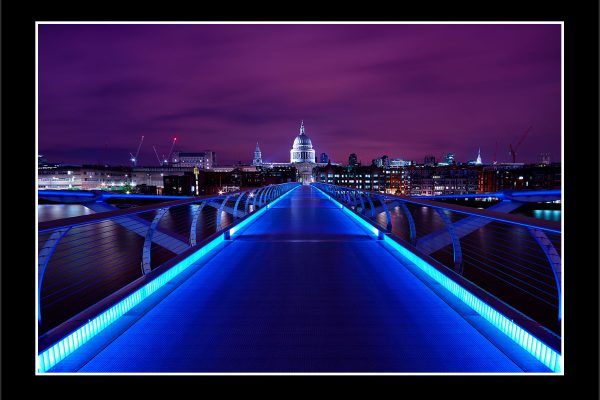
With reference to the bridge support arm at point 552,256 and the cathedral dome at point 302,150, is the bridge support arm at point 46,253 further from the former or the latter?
the cathedral dome at point 302,150

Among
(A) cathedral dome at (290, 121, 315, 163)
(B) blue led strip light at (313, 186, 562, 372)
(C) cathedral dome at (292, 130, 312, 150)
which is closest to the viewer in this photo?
(B) blue led strip light at (313, 186, 562, 372)

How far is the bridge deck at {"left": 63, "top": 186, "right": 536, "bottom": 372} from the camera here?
235cm

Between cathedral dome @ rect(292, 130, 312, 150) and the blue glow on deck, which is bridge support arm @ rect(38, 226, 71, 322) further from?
cathedral dome @ rect(292, 130, 312, 150)

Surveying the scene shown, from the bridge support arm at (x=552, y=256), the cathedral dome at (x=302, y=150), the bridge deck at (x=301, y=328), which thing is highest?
the cathedral dome at (x=302, y=150)

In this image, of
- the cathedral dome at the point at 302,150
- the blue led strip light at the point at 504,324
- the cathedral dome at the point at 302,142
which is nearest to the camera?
the blue led strip light at the point at 504,324

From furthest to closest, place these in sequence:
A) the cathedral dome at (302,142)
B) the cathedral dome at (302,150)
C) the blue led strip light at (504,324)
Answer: the cathedral dome at (302,142) → the cathedral dome at (302,150) → the blue led strip light at (504,324)

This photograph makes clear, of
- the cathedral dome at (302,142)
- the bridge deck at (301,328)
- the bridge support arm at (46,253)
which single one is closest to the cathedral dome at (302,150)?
the cathedral dome at (302,142)

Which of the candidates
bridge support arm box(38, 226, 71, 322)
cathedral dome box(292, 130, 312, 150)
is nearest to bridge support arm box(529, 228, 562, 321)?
bridge support arm box(38, 226, 71, 322)

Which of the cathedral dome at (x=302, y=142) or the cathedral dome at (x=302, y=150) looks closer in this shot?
the cathedral dome at (x=302, y=150)

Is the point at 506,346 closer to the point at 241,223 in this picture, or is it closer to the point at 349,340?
the point at 349,340

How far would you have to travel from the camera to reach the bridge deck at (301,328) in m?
2.35
